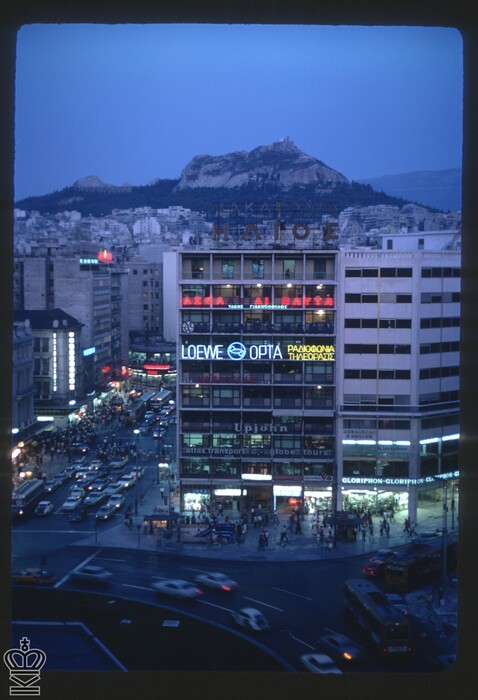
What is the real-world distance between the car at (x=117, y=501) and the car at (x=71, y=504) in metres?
0.47

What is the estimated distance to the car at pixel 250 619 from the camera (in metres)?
3.94

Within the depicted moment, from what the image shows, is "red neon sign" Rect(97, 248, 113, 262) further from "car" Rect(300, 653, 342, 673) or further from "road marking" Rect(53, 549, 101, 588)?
"car" Rect(300, 653, 342, 673)

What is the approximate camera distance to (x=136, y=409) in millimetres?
17391

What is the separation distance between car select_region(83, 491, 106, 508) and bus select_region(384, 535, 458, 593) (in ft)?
16.2

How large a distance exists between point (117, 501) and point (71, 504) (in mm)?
714

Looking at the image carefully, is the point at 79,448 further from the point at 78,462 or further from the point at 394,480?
the point at 394,480

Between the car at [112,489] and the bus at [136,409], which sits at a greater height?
the bus at [136,409]

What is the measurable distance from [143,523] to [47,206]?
2208 centimetres

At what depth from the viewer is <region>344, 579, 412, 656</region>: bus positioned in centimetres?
350

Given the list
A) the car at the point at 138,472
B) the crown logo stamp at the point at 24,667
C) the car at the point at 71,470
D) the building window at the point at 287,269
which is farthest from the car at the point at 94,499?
the crown logo stamp at the point at 24,667

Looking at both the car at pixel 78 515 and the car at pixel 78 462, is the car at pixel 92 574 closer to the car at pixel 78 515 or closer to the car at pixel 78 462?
the car at pixel 78 515

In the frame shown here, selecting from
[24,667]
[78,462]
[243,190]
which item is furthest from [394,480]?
[243,190]

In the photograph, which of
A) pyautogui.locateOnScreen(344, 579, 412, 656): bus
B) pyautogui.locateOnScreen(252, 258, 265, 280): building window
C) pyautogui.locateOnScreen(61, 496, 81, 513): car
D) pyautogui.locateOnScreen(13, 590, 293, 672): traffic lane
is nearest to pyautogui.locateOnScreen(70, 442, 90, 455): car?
pyautogui.locateOnScreen(61, 496, 81, 513): car

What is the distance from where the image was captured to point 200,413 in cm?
1160
